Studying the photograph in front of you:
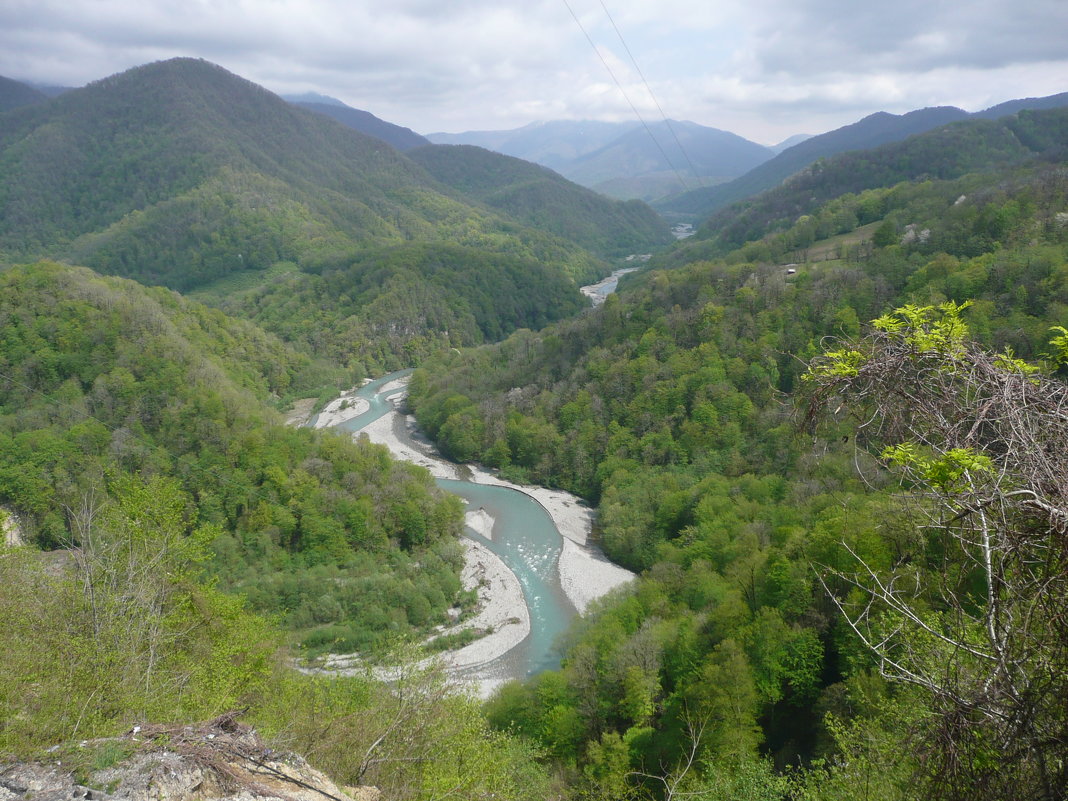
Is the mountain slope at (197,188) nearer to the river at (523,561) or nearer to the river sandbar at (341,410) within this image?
the river sandbar at (341,410)

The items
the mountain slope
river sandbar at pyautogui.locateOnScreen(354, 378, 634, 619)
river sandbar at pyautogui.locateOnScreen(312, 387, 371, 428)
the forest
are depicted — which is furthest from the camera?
the mountain slope

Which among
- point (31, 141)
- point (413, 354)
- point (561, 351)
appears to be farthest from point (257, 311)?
point (31, 141)

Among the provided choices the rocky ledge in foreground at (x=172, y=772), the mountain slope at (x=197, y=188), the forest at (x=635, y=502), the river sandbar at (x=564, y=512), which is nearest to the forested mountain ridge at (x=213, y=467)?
the forest at (x=635, y=502)

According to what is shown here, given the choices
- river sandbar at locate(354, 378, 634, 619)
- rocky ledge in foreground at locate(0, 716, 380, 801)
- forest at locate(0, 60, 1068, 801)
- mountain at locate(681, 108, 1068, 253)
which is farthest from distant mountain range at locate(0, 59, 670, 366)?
rocky ledge in foreground at locate(0, 716, 380, 801)

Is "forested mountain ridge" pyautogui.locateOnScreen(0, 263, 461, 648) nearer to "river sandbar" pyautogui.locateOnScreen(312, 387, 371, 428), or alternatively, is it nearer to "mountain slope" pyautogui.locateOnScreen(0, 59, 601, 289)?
"river sandbar" pyautogui.locateOnScreen(312, 387, 371, 428)

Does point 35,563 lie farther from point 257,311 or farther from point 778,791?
point 257,311

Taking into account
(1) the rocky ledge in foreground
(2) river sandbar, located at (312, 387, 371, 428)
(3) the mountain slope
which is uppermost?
(3) the mountain slope
